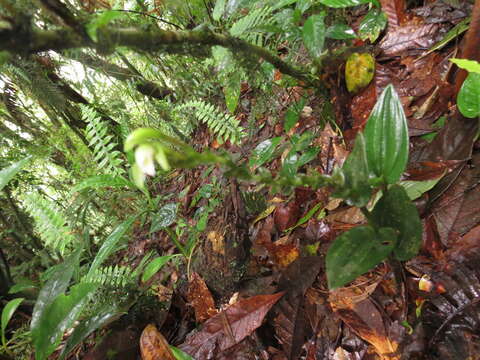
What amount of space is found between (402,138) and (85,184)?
1.18m

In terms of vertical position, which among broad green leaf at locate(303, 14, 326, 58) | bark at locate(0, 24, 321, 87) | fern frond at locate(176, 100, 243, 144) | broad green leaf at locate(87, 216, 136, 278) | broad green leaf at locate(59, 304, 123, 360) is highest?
bark at locate(0, 24, 321, 87)

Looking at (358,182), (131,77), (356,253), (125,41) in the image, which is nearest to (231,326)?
(356,253)

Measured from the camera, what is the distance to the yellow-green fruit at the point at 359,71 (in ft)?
4.08

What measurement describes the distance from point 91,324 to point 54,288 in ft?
0.81

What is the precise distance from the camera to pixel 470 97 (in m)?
0.86

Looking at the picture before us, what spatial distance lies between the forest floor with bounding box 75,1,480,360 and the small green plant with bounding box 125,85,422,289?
6.6 inches

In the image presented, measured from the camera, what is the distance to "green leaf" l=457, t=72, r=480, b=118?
0.84m

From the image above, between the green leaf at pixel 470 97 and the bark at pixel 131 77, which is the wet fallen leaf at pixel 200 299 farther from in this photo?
the bark at pixel 131 77

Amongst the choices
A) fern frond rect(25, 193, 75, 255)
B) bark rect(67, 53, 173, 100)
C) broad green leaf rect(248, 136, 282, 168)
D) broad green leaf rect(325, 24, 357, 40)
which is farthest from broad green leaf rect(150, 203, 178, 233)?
bark rect(67, 53, 173, 100)

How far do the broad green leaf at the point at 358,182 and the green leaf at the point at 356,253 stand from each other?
0.30 ft

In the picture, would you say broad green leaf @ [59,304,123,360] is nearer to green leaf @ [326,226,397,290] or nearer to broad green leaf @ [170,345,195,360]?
broad green leaf @ [170,345,195,360]

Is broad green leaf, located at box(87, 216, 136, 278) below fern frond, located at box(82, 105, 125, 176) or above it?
below

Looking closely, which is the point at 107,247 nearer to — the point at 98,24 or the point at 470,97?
the point at 98,24

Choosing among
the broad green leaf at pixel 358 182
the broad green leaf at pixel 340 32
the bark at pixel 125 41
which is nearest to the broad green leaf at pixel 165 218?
the bark at pixel 125 41
